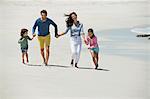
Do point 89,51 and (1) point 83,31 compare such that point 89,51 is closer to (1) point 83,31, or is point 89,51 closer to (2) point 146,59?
(1) point 83,31

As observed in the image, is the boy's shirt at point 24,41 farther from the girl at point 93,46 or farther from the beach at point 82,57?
the girl at point 93,46

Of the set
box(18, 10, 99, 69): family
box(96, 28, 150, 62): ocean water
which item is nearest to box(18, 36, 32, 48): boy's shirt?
box(18, 10, 99, 69): family

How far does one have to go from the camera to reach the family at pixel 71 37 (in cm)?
159

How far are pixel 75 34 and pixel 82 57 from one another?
0.14 m

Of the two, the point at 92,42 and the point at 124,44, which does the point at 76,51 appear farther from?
the point at 124,44

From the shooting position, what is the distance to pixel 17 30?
5.30ft

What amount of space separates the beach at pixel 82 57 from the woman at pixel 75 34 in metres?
0.02

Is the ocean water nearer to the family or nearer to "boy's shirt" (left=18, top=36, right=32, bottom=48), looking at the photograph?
the family

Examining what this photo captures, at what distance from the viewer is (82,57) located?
1598 millimetres

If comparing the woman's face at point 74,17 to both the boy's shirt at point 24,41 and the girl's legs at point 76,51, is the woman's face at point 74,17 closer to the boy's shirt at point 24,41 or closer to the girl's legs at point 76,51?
the girl's legs at point 76,51

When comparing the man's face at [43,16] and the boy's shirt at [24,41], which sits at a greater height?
the man's face at [43,16]

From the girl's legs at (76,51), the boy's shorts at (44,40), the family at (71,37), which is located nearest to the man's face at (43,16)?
the family at (71,37)

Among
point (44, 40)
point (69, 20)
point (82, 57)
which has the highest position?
point (69, 20)

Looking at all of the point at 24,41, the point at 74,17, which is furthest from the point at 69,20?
the point at 24,41
